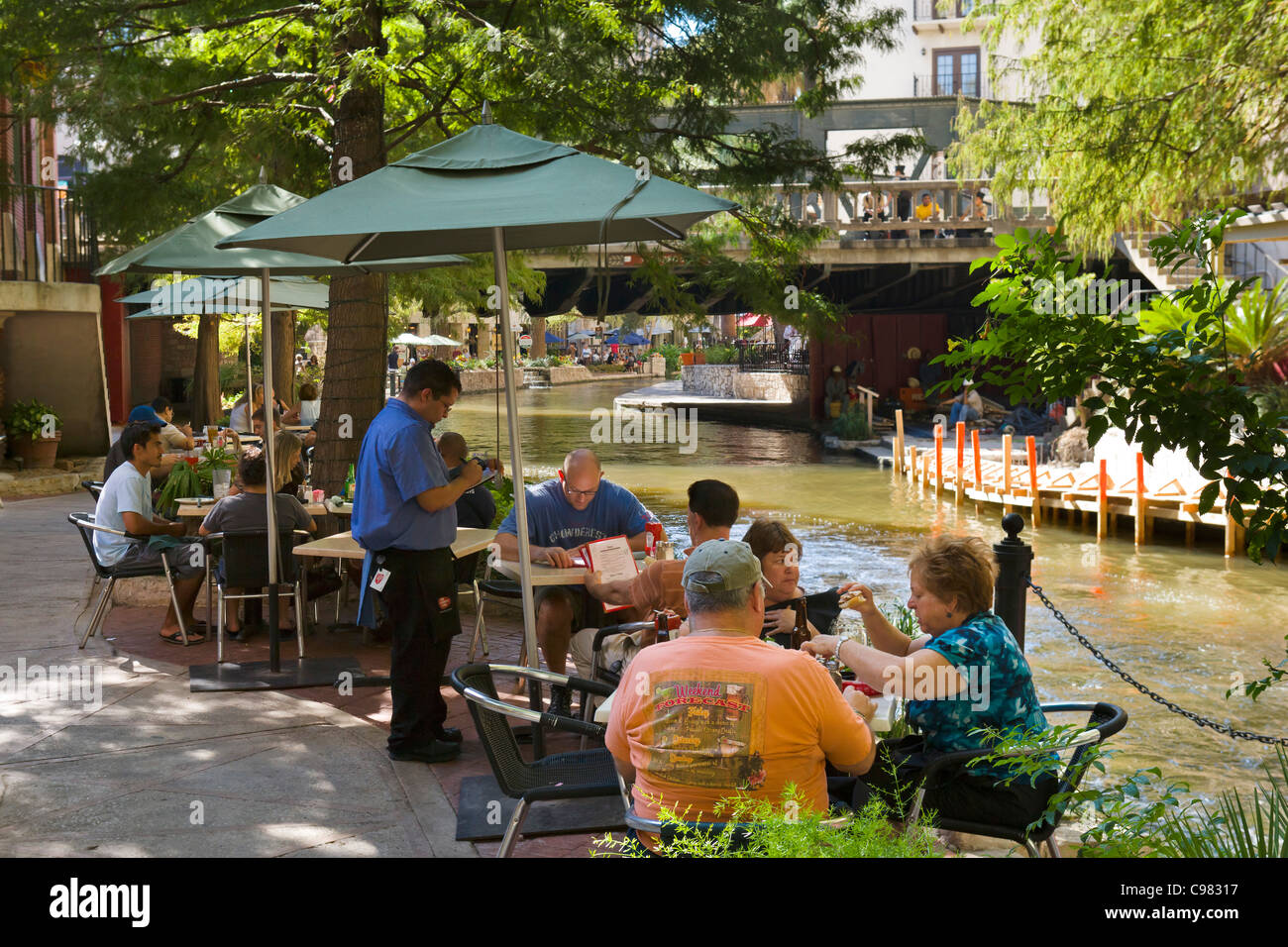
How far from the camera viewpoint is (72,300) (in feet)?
59.4

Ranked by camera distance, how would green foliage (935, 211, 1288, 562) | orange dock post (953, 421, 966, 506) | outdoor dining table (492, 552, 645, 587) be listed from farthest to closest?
1. orange dock post (953, 421, 966, 506)
2. outdoor dining table (492, 552, 645, 587)
3. green foliage (935, 211, 1288, 562)

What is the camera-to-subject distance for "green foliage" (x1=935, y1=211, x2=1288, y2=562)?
405cm

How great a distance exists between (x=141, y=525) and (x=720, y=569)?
575cm

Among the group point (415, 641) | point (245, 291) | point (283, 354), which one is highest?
point (245, 291)

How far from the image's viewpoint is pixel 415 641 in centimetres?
592

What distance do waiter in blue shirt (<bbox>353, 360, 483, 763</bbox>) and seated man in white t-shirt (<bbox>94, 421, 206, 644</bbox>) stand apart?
2.92m

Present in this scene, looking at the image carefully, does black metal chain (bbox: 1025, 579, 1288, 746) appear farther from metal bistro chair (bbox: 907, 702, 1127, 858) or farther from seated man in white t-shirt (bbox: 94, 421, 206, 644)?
seated man in white t-shirt (bbox: 94, 421, 206, 644)

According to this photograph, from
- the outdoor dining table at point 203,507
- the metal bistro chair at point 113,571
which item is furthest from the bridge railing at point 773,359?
the metal bistro chair at point 113,571

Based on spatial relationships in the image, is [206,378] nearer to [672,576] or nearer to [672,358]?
[672,576]

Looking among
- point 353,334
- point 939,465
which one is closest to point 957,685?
point 353,334

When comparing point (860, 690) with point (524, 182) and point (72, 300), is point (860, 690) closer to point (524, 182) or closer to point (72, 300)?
point (524, 182)

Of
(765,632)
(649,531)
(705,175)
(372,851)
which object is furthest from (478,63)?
(372,851)

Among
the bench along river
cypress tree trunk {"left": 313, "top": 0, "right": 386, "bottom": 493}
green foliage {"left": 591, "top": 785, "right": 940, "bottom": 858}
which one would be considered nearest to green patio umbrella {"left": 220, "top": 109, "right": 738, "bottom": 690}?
green foliage {"left": 591, "top": 785, "right": 940, "bottom": 858}
